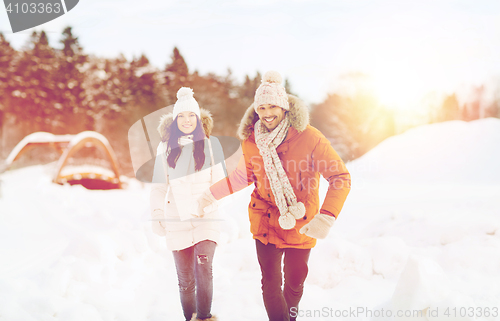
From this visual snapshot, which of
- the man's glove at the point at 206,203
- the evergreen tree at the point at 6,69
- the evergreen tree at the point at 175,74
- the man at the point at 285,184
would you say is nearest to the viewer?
the man at the point at 285,184

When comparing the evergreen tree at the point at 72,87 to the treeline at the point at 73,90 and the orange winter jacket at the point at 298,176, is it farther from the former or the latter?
the orange winter jacket at the point at 298,176

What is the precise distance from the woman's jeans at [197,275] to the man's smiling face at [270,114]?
40.5 inches

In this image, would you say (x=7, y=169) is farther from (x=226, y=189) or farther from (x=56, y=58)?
(x=56, y=58)

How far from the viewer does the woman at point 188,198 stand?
2393 mm

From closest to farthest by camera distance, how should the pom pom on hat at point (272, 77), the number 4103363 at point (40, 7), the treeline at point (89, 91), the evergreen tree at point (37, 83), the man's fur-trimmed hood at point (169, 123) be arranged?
the pom pom on hat at point (272, 77)
the man's fur-trimmed hood at point (169, 123)
the number 4103363 at point (40, 7)
the treeline at point (89, 91)
the evergreen tree at point (37, 83)

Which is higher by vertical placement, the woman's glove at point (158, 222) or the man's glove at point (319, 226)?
the man's glove at point (319, 226)

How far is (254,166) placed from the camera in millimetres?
2332

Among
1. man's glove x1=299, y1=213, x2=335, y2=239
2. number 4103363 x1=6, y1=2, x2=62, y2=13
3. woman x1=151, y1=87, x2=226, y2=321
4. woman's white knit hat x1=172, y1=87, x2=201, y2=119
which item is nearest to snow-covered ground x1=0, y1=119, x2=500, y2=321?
woman x1=151, y1=87, x2=226, y2=321

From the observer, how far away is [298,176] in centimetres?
219

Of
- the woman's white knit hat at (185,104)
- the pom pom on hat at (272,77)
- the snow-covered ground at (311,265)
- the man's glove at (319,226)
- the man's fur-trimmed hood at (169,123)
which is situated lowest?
the snow-covered ground at (311,265)

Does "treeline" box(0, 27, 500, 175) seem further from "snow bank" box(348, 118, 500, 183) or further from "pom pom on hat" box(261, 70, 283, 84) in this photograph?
"pom pom on hat" box(261, 70, 283, 84)

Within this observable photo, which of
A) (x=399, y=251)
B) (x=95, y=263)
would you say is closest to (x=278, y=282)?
(x=399, y=251)

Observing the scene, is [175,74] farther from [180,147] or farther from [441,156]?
[180,147]

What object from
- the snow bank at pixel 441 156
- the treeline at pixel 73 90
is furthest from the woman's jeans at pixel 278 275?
the treeline at pixel 73 90
